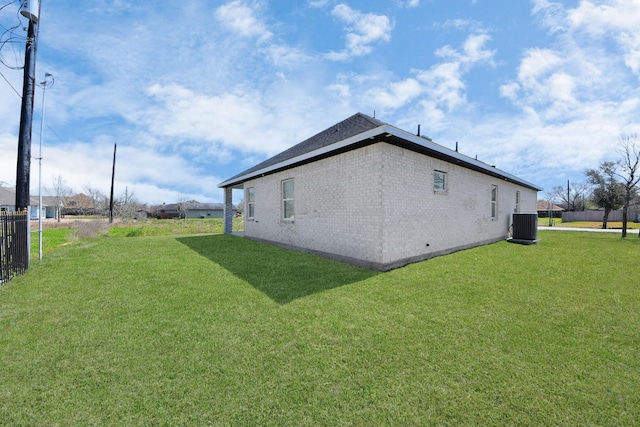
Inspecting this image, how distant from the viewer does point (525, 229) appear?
1093cm

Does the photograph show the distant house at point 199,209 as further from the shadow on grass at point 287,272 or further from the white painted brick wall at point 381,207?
the shadow on grass at point 287,272

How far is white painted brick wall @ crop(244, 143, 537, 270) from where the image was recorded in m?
6.23

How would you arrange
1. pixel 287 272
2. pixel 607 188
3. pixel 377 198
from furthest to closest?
pixel 607 188, pixel 377 198, pixel 287 272

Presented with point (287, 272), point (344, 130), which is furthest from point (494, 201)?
point (287, 272)

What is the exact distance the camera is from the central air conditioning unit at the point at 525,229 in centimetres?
1073

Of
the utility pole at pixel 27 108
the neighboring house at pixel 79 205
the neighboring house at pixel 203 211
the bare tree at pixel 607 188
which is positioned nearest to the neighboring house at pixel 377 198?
the utility pole at pixel 27 108

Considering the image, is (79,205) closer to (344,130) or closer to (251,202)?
(251,202)

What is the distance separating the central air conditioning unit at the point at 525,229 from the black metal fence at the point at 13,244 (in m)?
15.8

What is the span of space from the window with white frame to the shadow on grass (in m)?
4.15

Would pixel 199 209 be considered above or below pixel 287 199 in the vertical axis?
above

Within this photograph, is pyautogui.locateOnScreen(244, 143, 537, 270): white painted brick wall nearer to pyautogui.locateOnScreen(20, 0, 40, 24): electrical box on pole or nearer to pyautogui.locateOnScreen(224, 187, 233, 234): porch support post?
pyautogui.locateOnScreen(224, 187, 233, 234): porch support post

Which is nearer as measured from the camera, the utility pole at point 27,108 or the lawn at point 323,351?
the lawn at point 323,351

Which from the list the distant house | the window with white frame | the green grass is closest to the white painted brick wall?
the window with white frame

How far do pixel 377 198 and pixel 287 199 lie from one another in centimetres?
441
